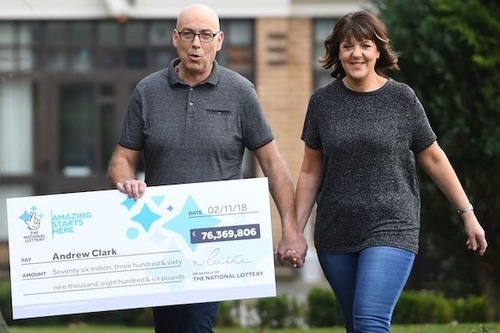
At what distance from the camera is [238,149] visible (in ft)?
23.1

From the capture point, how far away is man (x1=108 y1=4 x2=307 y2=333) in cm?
696

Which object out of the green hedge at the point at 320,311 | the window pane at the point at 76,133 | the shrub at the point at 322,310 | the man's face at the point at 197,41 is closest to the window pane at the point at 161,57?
the window pane at the point at 76,133

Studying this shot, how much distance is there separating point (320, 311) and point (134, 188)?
8.20m

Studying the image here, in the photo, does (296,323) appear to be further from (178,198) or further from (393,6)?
(178,198)

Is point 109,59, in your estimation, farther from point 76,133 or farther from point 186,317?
point 186,317

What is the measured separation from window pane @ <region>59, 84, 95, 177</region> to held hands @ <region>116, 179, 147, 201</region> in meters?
16.1

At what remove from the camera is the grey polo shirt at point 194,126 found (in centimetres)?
696

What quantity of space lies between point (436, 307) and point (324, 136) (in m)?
7.45

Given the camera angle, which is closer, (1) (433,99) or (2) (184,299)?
(2) (184,299)

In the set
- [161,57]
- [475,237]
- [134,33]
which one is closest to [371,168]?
[475,237]

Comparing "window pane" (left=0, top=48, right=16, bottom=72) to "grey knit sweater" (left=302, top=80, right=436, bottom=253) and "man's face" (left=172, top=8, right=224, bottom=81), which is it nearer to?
"man's face" (left=172, top=8, right=224, bottom=81)

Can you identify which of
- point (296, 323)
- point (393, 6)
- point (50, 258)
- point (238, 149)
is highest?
point (393, 6)

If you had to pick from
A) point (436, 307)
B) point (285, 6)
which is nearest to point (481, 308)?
point (436, 307)

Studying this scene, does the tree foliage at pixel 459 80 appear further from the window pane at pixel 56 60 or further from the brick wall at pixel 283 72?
the window pane at pixel 56 60
